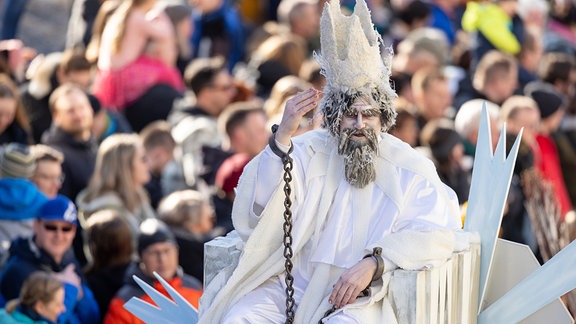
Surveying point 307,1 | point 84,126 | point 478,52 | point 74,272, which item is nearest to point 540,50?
point 478,52

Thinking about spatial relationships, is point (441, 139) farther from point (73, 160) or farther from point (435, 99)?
point (73, 160)

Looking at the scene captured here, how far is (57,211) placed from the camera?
11008 millimetres

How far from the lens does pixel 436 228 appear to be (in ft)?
30.2

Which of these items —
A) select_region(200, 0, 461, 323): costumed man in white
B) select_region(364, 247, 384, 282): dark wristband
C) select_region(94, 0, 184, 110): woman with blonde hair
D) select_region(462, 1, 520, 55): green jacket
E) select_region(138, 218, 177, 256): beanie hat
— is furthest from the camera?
select_region(462, 1, 520, 55): green jacket

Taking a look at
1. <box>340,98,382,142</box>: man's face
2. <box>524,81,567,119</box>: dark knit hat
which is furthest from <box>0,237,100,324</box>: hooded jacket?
<box>524,81,567,119</box>: dark knit hat

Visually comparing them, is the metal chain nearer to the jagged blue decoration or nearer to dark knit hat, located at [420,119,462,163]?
the jagged blue decoration

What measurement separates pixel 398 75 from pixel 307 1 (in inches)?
77.6

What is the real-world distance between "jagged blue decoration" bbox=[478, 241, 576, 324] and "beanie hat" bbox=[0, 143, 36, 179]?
3384 mm

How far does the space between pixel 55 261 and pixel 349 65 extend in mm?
2710

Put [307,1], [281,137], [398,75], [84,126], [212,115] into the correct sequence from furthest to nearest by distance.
A: [307,1]
[398,75]
[212,115]
[84,126]
[281,137]

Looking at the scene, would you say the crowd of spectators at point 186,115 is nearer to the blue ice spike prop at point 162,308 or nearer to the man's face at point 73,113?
the man's face at point 73,113

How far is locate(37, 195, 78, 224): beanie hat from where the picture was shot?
36.1 feet

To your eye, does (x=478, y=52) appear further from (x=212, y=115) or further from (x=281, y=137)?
(x=281, y=137)

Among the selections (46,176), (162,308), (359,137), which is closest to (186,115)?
(46,176)
